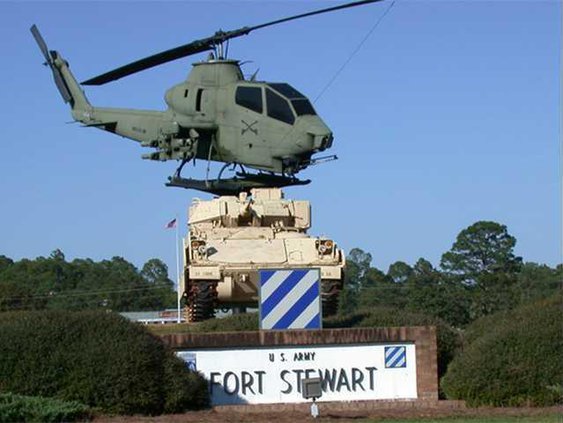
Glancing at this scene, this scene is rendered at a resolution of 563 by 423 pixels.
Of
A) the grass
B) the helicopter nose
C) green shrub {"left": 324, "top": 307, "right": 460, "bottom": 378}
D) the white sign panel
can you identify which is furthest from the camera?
the helicopter nose

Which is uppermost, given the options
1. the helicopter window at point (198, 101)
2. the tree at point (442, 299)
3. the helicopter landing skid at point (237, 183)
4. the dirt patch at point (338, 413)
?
the helicopter window at point (198, 101)

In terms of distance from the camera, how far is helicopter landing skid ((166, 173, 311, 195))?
25.5 meters

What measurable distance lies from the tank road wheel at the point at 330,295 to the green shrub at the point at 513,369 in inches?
369

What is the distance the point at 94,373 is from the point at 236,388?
159cm

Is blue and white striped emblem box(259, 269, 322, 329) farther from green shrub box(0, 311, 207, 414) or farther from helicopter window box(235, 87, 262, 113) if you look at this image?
helicopter window box(235, 87, 262, 113)

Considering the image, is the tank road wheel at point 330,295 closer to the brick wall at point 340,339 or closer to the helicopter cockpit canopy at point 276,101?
the helicopter cockpit canopy at point 276,101

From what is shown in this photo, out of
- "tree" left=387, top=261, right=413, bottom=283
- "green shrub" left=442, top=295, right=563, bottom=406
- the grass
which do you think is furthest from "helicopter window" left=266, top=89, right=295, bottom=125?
"tree" left=387, top=261, right=413, bottom=283

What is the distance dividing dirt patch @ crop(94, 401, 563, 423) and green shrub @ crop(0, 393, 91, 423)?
0.20 meters

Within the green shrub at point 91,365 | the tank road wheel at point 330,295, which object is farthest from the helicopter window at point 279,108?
the green shrub at point 91,365

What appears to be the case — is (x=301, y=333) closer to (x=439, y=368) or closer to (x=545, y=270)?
(x=439, y=368)

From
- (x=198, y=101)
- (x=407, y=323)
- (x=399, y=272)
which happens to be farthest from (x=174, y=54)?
(x=399, y=272)

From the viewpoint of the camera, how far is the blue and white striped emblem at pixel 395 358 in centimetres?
1278

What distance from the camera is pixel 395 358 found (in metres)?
12.8

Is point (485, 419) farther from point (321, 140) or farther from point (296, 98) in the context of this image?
point (296, 98)
